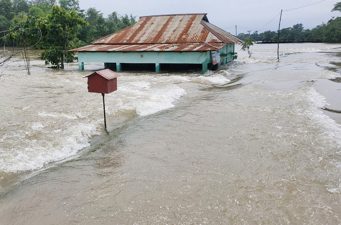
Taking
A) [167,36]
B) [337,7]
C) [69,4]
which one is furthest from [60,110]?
[337,7]

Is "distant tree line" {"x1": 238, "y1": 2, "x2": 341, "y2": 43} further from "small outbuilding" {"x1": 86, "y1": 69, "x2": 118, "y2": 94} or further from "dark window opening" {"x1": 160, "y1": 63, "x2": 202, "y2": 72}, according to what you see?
"small outbuilding" {"x1": 86, "y1": 69, "x2": 118, "y2": 94}

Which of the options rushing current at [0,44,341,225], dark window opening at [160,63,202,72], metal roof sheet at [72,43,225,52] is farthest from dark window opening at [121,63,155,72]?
rushing current at [0,44,341,225]

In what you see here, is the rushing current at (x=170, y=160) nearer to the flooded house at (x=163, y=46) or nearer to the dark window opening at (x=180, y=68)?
Answer: the flooded house at (x=163, y=46)

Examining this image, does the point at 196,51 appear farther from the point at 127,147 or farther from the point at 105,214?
the point at 105,214

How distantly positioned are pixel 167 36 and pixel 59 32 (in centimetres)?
813

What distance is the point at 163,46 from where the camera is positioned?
85.6ft

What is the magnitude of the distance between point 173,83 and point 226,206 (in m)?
15.1

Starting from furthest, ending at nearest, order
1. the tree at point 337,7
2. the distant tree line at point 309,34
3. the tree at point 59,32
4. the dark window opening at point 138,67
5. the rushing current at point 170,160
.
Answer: the tree at point 337,7, the distant tree line at point 309,34, the dark window opening at point 138,67, the tree at point 59,32, the rushing current at point 170,160

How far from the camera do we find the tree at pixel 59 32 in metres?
27.2

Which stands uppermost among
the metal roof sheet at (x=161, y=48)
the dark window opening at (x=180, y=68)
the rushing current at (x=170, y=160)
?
the metal roof sheet at (x=161, y=48)

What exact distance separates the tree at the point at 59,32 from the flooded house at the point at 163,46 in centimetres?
179

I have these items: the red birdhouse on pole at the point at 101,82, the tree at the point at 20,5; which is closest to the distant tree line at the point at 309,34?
the tree at the point at 20,5

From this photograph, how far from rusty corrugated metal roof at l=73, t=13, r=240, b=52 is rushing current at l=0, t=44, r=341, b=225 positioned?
1074 centimetres

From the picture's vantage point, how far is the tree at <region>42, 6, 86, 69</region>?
1069 inches
